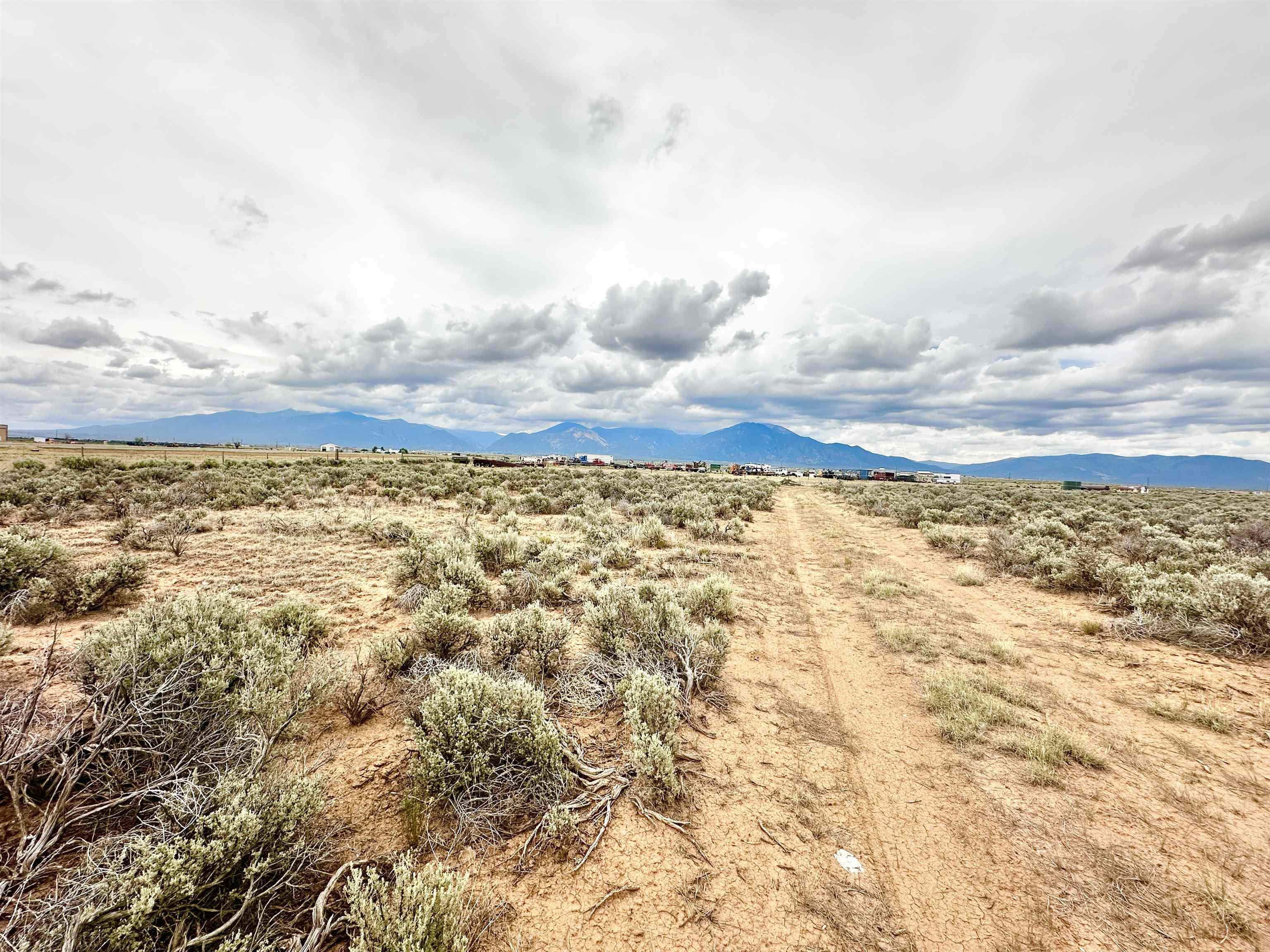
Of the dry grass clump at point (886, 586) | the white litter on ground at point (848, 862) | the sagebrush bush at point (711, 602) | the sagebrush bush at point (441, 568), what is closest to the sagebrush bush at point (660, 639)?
the sagebrush bush at point (711, 602)

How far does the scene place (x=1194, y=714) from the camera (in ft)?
19.1

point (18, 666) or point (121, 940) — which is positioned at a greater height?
point (121, 940)

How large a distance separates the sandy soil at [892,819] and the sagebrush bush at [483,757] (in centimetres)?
24

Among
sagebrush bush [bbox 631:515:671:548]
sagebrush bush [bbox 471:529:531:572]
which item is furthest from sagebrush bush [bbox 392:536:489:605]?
sagebrush bush [bbox 631:515:671:548]

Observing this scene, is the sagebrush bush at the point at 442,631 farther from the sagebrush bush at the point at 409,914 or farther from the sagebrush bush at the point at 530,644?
the sagebrush bush at the point at 409,914

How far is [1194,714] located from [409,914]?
867 cm

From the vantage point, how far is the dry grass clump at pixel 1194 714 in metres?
5.62

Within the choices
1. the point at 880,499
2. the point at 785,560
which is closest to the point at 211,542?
the point at 785,560

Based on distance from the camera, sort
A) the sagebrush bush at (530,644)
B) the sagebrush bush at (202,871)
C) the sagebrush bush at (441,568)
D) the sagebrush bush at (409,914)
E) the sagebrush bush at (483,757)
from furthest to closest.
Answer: the sagebrush bush at (441,568), the sagebrush bush at (530,644), the sagebrush bush at (483,757), the sagebrush bush at (409,914), the sagebrush bush at (202,871)

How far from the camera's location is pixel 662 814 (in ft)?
13.4

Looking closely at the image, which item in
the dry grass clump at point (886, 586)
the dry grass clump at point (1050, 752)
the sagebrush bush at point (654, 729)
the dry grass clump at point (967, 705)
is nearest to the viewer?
the sagebrush bush at point (654, 729)

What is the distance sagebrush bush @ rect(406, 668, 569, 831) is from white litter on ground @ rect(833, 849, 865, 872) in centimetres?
228

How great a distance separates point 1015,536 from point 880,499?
1651 centimetres

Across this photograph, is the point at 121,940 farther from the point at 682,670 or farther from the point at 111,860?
the point at 682,670
